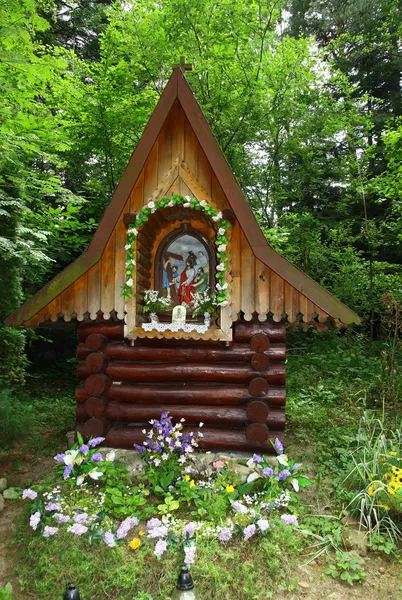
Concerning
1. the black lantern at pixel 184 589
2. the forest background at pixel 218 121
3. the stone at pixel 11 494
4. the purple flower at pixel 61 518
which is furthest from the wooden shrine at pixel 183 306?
the black lantern at pixel 184 589

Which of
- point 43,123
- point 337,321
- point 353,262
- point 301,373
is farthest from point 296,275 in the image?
point 353,262

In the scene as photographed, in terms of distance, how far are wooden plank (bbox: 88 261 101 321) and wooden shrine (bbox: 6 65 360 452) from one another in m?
0.01

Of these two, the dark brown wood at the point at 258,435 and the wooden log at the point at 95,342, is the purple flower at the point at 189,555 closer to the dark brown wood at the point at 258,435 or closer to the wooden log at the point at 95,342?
the dark brown wood at the point at 258,435

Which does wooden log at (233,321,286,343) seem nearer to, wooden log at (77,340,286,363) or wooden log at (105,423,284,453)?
wooden log at (77,340,286,363)

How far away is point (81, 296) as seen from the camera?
5223 millimetres

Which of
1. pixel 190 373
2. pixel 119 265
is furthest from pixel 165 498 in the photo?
pixel 119 265

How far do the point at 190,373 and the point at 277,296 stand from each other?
162 cm

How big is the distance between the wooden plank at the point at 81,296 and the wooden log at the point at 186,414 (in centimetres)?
121

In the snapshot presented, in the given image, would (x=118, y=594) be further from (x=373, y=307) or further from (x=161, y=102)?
(x=373, y=307)

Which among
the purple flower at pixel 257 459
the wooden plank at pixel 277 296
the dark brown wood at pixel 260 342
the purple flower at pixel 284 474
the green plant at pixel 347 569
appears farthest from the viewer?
the dark brown wood at pixel 260 342

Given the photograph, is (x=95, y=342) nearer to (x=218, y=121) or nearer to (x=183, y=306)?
(x=183, y=306)

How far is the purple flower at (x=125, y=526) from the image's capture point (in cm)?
374

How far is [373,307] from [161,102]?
923 centimetres

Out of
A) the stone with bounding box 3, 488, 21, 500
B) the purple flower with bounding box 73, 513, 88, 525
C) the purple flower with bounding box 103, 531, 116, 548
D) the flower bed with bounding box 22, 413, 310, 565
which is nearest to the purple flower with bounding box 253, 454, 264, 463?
the flower bed with bounding box 22, 413, 310, 565
